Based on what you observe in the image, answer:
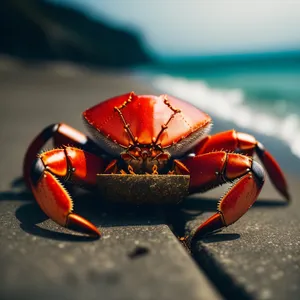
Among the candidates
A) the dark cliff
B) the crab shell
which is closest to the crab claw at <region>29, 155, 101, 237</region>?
the crab shell

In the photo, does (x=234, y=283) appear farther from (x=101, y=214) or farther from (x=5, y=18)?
(x=5, y=18)

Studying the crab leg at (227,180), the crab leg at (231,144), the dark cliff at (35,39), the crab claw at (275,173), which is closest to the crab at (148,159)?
the crab leg at (227,180)

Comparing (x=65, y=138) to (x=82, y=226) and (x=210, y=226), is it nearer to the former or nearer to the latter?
(x=82, y=226)

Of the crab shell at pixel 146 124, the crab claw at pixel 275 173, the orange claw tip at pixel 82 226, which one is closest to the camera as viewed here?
the orange claw tip at pixel 82 226

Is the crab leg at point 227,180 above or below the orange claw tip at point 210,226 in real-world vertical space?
above

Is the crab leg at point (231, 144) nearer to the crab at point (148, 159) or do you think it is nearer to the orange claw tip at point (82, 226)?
the crab at point (148, 159)

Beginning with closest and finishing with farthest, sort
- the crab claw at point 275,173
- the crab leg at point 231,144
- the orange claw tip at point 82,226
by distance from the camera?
the orange claw tip at point 82,226
the crab leg at point 231,144
the crab claw at point 275,173

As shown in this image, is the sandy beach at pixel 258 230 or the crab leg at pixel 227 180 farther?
the crab leg at pixel 227 180
